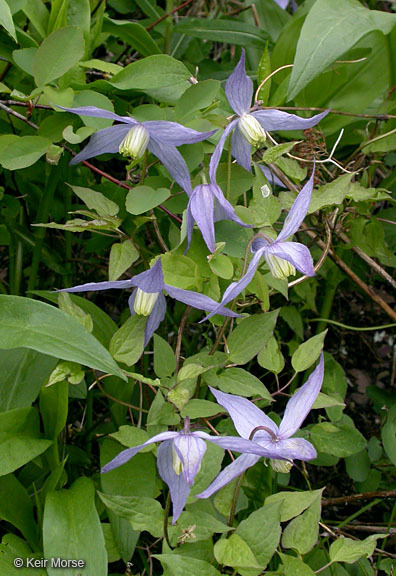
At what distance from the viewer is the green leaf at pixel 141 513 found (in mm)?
697

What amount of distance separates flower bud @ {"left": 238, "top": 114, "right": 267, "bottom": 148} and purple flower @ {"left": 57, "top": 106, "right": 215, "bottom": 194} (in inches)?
2.9

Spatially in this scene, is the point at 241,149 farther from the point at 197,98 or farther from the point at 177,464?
the point at 177,464

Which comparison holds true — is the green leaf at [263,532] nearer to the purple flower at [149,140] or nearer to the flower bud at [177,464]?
the flower bud at [177,464]

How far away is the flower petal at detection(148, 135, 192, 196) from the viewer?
2.54 feet

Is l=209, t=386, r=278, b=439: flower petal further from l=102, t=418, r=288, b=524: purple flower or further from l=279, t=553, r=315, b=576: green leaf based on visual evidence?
l=279, t=553, r=315, b=576: green leaf

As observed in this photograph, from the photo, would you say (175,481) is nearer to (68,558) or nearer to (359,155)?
(68,558)

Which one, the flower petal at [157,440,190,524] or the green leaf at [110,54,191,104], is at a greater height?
the green leaf at [110,54,191,104]

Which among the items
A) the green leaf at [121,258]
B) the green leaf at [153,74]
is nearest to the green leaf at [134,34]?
the green leaf at [153,74]

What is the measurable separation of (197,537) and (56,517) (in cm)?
18

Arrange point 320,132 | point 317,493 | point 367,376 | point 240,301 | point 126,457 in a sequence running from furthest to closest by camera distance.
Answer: point 367,376 → point 320,132 → point 240,301 → point 317,493 → point 126,457

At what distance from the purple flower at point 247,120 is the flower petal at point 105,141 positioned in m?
0.14

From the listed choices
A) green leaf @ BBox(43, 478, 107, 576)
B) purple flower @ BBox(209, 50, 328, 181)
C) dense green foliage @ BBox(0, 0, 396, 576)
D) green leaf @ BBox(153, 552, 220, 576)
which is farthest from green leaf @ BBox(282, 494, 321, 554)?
purple flower @ BBox(209, 50, 328, 181)

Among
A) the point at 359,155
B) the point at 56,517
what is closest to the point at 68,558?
the point at 56,517

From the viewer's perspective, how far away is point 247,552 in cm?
65
